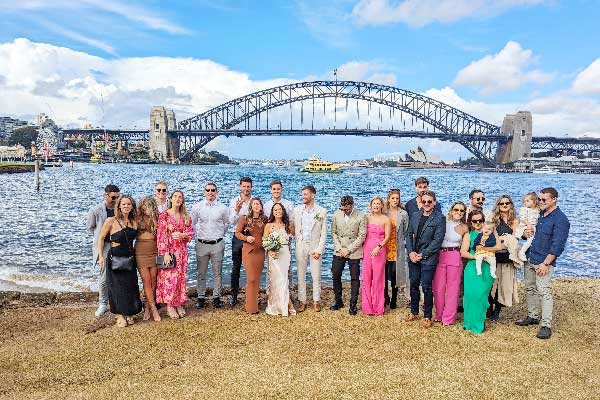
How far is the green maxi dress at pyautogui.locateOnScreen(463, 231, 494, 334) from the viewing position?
17.1 ft

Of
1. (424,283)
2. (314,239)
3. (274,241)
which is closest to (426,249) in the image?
(424,283)

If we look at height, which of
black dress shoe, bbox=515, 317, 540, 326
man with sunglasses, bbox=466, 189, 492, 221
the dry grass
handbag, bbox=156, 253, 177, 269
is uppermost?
man with sunglasses, bbox=466, 189, 492, 221

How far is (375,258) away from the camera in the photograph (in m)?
5.70

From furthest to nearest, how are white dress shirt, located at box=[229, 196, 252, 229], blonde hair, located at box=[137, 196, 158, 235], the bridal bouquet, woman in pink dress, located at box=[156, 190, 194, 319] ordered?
white dress shirt, located at box=[229, 196, 252, 229] → the bridal bouquet → woman in pink dress, located at box=[156, 190, 194, 319] → blonde hair, located at box=[137, 196, 158, 235]

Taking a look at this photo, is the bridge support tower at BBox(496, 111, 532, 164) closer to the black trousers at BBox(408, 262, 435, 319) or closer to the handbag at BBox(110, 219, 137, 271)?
the black trousers at BBox(408, 262, 435, 319)

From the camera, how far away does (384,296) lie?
5.94 metres

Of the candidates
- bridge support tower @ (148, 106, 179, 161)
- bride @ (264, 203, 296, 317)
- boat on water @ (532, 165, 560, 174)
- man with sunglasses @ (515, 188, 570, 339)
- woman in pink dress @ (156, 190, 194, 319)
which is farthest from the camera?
bridge support tower @ (148, 106, 179, 161)

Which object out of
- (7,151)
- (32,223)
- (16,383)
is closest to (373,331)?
(16,383)

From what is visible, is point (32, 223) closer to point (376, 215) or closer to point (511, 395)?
point (376, 215)

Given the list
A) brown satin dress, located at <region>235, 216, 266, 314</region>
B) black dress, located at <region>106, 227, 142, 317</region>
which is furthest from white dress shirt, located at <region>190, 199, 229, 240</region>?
black dress, located at <region>106, 227, 142, 317</region>

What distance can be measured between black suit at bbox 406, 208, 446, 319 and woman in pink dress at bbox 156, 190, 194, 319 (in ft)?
8.18

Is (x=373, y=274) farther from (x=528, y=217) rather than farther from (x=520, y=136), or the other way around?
(x=520, y=136)

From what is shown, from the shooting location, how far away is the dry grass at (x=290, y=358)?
3869mm

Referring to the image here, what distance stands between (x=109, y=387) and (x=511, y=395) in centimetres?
314
